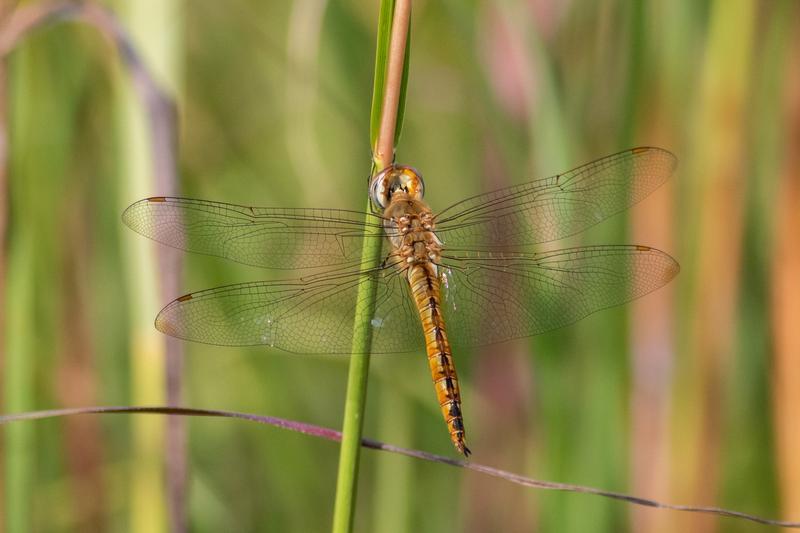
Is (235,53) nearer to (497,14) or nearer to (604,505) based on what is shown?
(497,14)

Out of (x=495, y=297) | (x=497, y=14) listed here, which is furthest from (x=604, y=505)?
(x=497, y=14)

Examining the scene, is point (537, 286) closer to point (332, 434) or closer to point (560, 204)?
point (560, 204)

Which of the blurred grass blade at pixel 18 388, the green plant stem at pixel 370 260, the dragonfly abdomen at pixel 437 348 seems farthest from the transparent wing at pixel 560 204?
the blurred grass blade at pixel 18 388

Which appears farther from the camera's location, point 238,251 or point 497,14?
point 497,14

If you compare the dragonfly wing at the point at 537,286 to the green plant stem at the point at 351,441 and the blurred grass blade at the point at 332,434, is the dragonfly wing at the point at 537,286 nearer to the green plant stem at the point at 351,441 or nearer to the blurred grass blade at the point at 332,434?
the blurred grass blade at the point at 332,434

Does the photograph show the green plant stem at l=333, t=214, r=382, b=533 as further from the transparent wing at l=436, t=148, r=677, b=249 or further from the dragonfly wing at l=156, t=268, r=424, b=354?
the transparent wing at l=436, t=148, r=677, b=249

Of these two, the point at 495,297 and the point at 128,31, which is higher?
the point at 128,31

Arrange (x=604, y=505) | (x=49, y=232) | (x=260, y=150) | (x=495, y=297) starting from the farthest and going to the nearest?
(x=260, y=150) < (x=49, y=232) < (x=604, y=505) < (x=495, y=297)

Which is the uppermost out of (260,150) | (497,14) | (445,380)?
(497,14)

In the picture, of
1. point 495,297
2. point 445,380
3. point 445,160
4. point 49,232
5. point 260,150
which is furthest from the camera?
point 445,160
